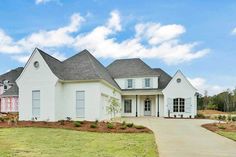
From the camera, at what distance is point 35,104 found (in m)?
24.7

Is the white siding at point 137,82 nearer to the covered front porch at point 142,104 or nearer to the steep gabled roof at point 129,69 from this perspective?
the steep gabled roof at point 129,69

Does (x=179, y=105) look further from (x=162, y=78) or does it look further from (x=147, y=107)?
(x=162, y=78)

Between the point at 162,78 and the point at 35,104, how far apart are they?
65.6 feet

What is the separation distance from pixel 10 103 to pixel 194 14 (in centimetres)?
3550

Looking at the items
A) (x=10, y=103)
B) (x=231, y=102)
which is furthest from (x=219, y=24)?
(x=231, y=102)

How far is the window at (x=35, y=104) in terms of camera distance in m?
24.6

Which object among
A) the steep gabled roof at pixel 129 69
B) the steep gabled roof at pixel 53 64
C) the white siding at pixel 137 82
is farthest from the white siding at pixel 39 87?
the steep gabled roof at pixel 129 69

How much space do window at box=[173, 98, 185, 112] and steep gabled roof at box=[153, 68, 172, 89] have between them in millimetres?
3508

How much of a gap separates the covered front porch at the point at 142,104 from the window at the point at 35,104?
15.0 m

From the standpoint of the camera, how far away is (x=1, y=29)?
957 inches

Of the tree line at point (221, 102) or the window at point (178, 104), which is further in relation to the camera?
the tree line at point (221, 102)

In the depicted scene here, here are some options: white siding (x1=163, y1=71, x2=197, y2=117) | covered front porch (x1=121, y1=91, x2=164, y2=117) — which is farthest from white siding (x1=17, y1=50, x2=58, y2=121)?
white siding (x1=163, y1=71, x2=197, y2=117)

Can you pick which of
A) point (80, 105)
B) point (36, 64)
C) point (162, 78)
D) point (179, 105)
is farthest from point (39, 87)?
point (162, 78)

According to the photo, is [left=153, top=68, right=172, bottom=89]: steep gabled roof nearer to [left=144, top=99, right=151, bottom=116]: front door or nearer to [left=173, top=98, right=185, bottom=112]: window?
[left=144, top=99, right=151, bottom=116]: front door
